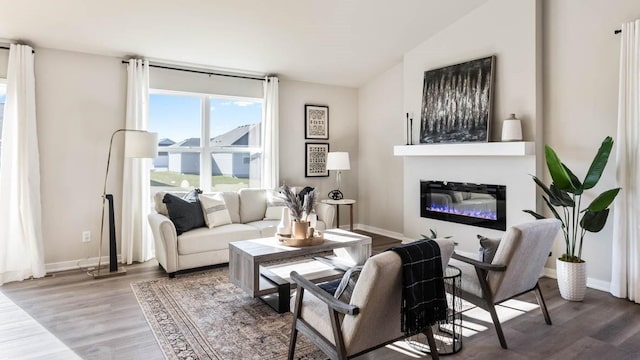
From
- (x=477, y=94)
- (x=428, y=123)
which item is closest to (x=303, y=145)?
(x=428, y=123)

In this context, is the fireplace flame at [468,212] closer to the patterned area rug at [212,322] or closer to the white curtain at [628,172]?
the white curtain at [628,172]

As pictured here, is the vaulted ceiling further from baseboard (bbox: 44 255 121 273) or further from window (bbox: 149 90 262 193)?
baseboard (bbox: 44 255 121 273)

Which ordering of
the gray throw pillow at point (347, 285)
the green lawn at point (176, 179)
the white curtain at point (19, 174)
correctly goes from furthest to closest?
the green lawn at point (176, 179)
the white curtain at point (19, 174)
the gray throw pillow at point (347, 285)

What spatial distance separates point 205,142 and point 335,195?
87.6 inches

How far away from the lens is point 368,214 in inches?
268

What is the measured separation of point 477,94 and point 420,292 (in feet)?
11.0

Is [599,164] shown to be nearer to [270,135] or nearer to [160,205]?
[270,135]

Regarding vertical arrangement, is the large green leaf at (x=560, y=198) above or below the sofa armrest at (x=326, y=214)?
above

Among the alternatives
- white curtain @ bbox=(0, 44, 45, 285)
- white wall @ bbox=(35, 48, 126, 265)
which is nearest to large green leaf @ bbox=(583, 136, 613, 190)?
white wall @ bbox=(35, 48, 126, 265)

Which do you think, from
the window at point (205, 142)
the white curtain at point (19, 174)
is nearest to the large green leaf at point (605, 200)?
the window at point (205, 142)

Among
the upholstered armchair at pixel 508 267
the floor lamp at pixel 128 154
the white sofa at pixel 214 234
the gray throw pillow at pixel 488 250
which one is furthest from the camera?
the floor lamp at pixel 128 154

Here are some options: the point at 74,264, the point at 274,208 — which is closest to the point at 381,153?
the point at 274,208

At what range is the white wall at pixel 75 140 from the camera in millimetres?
4367

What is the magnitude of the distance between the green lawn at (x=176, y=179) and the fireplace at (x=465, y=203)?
2902 mm
